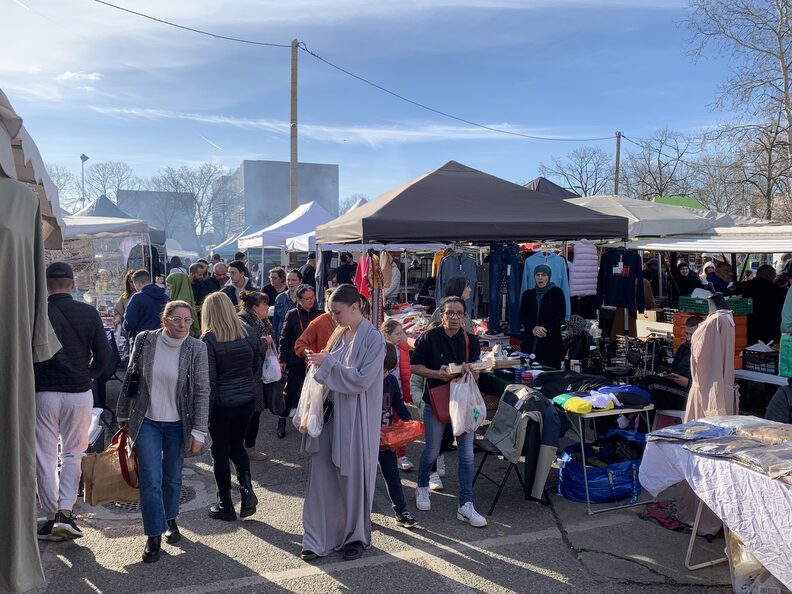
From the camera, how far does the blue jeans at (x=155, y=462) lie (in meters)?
3.81

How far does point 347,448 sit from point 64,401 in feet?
6.25

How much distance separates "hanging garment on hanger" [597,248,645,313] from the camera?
866 centimetres

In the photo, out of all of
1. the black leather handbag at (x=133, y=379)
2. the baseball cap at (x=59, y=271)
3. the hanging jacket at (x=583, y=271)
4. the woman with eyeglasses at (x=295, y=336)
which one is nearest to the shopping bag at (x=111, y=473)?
the black leather handbag at (x=133, y=379)

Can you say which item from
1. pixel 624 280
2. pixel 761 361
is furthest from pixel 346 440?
pixel 624 280

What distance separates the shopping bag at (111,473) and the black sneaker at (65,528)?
25 cm

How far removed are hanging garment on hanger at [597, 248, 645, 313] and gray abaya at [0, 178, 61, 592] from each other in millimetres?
7971

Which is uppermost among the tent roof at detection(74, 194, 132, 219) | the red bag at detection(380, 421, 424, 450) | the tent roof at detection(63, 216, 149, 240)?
the tent roof at detection(74, 194, 132, 219)

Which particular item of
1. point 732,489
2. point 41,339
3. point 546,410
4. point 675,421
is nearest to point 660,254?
point 675,421

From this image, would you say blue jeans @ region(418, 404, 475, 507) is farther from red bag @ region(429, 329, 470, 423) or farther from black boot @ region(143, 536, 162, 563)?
black boot @ region(143, 536, 162, 563)

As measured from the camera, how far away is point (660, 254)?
12453mm

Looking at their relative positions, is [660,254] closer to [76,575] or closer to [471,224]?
[471,224]

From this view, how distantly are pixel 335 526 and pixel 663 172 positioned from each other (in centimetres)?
3752

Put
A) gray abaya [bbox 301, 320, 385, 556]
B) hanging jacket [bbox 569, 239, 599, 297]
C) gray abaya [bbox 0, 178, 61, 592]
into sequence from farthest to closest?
hanging jacket [bbox 569, 239, 599, 297] → gray abaya [bbox 301, 320, 385, 556] → gray abaya [bbox 0, 178, 61, 592]

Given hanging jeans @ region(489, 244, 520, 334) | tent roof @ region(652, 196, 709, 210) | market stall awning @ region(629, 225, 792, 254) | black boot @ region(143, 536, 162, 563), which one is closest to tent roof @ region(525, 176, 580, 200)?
tent roof @ region(652, 196, 709, 210)
